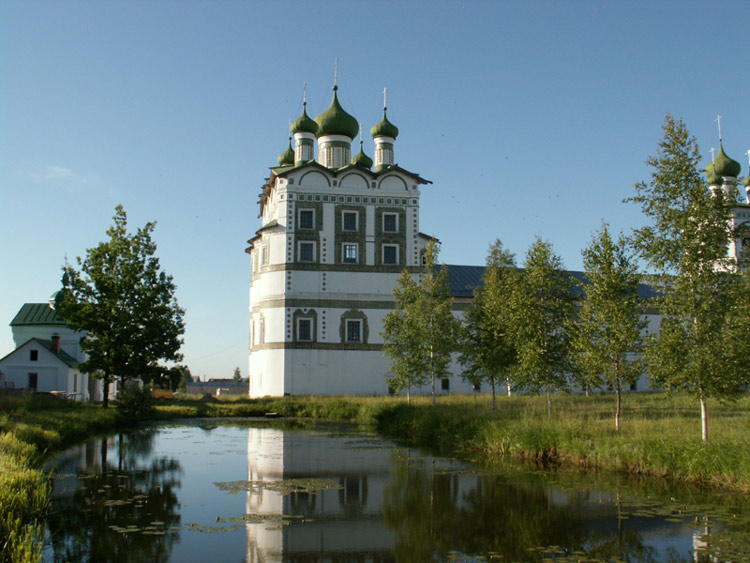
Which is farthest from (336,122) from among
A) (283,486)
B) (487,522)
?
(487,522)

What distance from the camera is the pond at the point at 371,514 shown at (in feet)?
31.4

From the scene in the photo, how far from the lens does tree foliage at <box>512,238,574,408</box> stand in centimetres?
2338

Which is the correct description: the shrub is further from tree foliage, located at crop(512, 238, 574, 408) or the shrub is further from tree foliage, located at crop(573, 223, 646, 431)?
tree foliage, located at crop(573, 223, 646, 431)

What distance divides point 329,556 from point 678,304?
10.8 metres

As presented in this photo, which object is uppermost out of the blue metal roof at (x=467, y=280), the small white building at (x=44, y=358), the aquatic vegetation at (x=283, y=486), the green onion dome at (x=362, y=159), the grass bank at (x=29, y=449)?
the green onion dome at (x=362, y=159)

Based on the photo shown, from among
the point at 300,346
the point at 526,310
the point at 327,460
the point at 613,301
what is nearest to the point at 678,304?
the point at 613,301

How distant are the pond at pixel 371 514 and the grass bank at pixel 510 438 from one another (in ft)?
2.22

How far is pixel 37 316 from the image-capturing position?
155 ft

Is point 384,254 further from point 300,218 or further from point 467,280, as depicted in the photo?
point 467,280

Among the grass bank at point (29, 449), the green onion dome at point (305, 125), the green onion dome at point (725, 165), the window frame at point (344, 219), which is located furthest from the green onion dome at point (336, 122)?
the green onion dome at point (725, 165)

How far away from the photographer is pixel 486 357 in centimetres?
2747

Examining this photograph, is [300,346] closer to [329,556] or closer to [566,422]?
[566,422]

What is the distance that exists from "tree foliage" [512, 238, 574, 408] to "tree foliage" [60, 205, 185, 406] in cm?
1882

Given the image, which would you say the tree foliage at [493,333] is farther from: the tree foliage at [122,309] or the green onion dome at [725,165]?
the green onion dome at [725,165]
